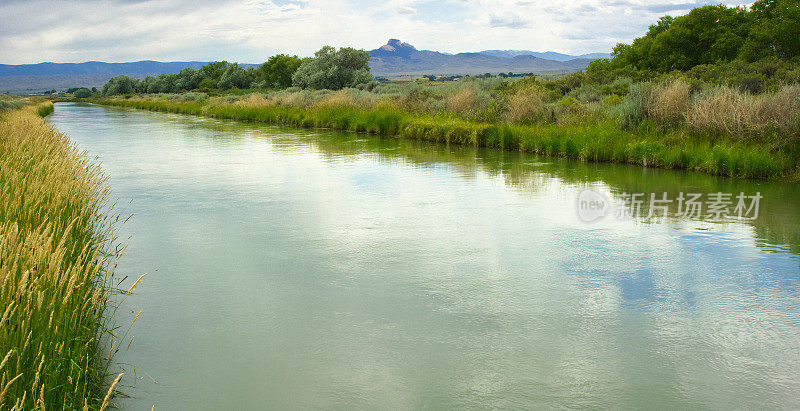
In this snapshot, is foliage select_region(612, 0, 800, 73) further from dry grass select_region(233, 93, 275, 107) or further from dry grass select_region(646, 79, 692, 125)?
dry grass select_region(233, 93, 275, 107)

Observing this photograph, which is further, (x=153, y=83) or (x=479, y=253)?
(x=153, y=83)

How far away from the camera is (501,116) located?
18125mm

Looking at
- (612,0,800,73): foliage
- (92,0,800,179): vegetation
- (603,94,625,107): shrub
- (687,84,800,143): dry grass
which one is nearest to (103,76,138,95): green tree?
(92,0,800,179): vegetation

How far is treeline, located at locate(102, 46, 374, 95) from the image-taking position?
140ft

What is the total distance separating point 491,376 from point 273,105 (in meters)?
31.7

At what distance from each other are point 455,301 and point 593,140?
9.73 meters

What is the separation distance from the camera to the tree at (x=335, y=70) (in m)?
42.5

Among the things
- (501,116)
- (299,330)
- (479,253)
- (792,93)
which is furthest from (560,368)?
(501,116)

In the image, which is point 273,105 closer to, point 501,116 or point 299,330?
point 501,116

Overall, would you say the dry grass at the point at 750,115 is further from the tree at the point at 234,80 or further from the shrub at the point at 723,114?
the tree at the point at 234,80

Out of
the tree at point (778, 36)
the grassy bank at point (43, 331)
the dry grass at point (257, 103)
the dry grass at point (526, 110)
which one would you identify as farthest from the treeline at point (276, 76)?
the grassy bank at point (43, 331)

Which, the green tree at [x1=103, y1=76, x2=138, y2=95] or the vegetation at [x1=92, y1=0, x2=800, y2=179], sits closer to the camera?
the vegetation at [x1=92, y1=0, x2=800, y2=179]

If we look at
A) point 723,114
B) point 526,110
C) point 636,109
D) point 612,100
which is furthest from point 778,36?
point 723,114

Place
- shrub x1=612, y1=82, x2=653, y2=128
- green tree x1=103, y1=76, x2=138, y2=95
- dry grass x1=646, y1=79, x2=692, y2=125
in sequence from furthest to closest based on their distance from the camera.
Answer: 1. green tree x1=103, y1=76, x2=138, y2=95
2. shrub x1=612, y1=82, x2=653, y2=128
3. dry grass x1=646, y1=79, x2=692, y2=125
